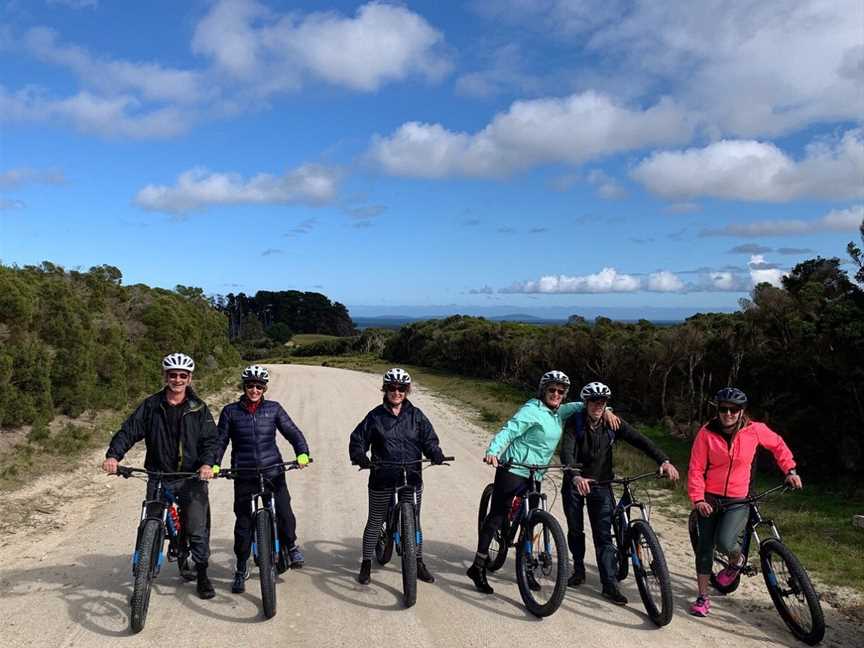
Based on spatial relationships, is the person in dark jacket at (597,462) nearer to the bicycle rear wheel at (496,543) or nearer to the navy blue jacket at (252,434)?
the bicycle rear wheel at (496,543)

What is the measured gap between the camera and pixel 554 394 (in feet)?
19.6

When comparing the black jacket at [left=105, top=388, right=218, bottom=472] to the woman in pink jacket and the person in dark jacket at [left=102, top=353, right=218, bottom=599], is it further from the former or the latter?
the woman in pink jacket

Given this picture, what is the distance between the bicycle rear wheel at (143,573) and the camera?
501cm

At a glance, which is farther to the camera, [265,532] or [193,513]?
[193,513]

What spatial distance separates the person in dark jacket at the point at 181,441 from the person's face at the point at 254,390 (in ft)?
1.38

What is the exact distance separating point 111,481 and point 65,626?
6.36 metres

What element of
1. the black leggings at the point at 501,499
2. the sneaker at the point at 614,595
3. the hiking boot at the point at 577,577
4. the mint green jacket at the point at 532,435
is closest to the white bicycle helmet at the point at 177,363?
the mint green jacket at the point at 532,435

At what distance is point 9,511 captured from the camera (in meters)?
8.73

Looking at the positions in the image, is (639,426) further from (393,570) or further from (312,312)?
(312,312)

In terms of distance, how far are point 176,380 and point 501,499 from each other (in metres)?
3.07

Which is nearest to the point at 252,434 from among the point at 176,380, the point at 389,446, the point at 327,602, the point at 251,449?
the point at 251,449

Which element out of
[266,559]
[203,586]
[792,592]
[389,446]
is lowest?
[203,586]

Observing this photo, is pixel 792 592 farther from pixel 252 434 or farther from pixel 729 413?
pixel 252 434

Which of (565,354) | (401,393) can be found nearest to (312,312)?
(565,354)
